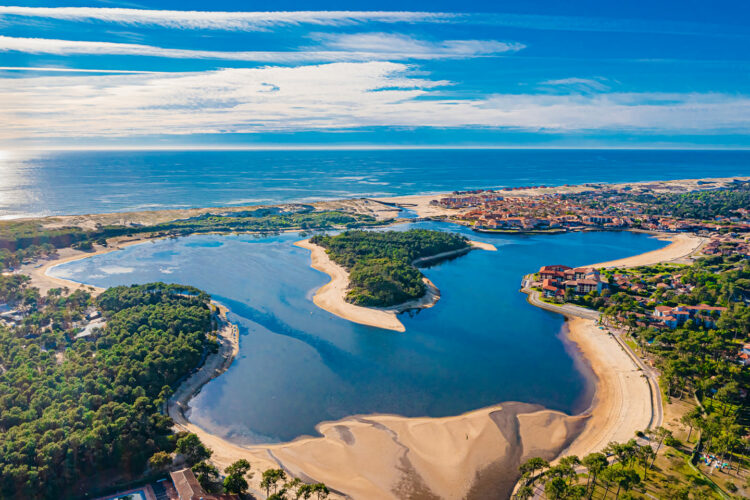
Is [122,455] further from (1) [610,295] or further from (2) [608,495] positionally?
(1) [610,295]

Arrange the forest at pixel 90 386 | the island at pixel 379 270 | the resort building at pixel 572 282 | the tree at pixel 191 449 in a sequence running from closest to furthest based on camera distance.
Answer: the forest at pixel 90 386 < the tree at pixel 191 449 < the island at pixel 379 270 < the resort building at pixel 572 282

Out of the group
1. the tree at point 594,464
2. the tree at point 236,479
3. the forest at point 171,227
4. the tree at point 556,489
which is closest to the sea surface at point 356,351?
the tree at point 236,479

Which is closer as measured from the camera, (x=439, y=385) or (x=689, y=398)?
(x=689, y=398)

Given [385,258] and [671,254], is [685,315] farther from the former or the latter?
[671,254]

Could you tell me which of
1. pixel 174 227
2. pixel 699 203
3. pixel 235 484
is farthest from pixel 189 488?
pixel 699 203

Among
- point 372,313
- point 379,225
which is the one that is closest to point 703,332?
point 372,313

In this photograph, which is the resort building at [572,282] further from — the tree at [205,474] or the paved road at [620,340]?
the tree at [205,474]
